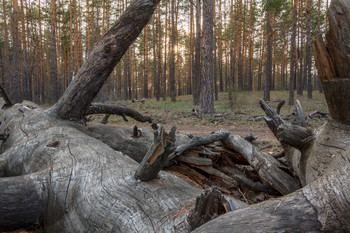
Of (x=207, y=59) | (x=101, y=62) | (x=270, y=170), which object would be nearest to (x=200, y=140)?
(x=270, y=170)

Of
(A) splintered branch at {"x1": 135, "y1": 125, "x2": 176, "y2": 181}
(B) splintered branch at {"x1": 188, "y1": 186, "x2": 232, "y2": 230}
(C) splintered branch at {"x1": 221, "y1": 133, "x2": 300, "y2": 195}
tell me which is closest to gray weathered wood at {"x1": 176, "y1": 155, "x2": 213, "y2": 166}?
(C) splintered branch at {"x1": 221, "y1": 133, "x2": 300, "y2": 195}

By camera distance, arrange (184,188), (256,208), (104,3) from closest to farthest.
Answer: (256,208)
(184,188)
(104,3)

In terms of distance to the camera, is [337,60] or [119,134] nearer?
[337,60]

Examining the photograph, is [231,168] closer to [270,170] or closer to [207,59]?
[270,170]

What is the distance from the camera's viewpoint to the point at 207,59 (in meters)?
10.1

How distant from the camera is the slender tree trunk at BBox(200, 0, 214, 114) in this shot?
991cm

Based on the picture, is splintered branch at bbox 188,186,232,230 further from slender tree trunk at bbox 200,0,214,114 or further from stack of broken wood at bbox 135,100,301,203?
slender tree trunk at bbox 200,0,214,114

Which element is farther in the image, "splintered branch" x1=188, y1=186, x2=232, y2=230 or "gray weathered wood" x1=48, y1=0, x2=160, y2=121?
"gray weathered wood" x1=48, y1=0, x2=160, y2=121

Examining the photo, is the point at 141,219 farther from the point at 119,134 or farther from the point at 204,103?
the point at 204,103

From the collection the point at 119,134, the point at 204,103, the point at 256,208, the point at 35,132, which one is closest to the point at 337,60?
the point at 256,208

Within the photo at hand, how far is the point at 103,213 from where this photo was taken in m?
1.54

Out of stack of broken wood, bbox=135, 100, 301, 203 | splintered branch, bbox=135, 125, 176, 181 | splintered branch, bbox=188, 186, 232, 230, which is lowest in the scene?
stack of broken wood, bbox=135, 100, 301, 203

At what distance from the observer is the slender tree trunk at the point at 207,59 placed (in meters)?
9.91

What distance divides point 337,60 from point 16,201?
2411mm
